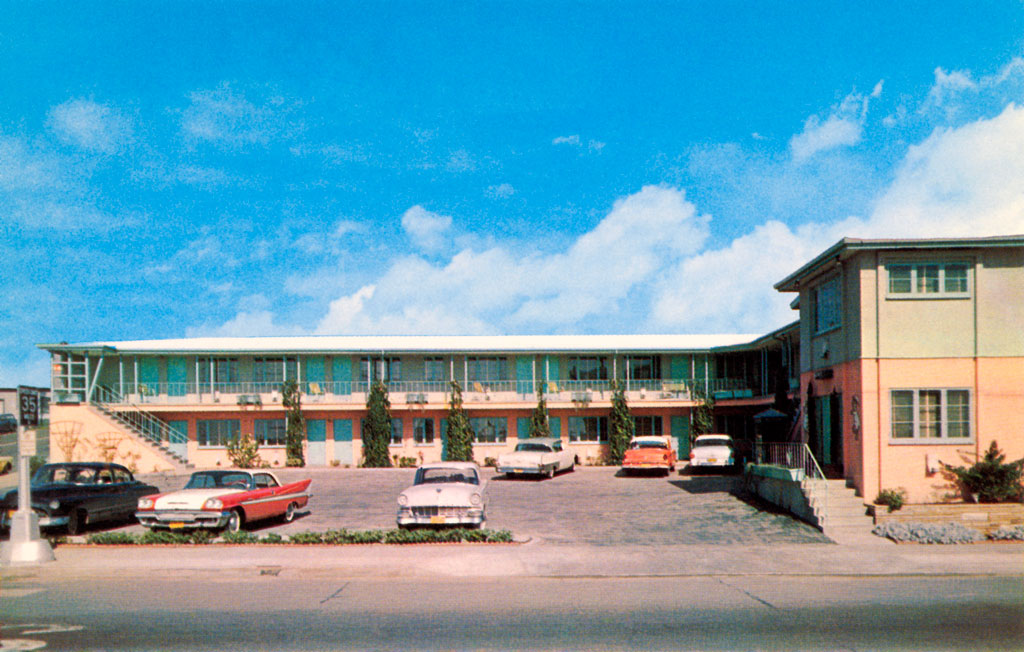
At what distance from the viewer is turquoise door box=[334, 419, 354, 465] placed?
118 feet

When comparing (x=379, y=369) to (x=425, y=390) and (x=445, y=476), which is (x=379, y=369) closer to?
(x=425, y=390)

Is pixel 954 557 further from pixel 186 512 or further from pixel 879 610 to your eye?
pixel 186 512

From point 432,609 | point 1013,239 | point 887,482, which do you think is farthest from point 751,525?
point 432,609

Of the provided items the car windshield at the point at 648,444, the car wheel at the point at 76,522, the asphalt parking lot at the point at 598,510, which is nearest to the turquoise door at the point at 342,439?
the asphalt parking lot at the point at 598,510

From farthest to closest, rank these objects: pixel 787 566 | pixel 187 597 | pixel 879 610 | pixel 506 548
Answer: pixel 506 548 < pixel 787 566 < pixel 187 597 < pixel 879 610

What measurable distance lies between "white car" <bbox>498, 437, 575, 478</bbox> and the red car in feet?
8.25

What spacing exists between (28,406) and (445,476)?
820 cm

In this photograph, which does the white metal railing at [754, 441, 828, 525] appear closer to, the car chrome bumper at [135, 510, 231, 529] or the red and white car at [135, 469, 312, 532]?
the red and white car at [135, 469, 312, 532]

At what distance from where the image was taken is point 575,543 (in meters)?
15.9

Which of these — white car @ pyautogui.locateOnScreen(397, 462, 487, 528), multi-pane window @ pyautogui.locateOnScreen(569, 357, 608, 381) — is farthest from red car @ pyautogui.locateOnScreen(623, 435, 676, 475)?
white car @ pyautogui.locateOnScreen(397, 462, 487, 528)

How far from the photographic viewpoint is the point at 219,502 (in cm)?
1612

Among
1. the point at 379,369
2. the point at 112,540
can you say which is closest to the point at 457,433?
the point at 379,369

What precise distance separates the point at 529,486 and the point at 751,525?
965cm

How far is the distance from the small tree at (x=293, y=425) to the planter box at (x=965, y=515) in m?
24.8
